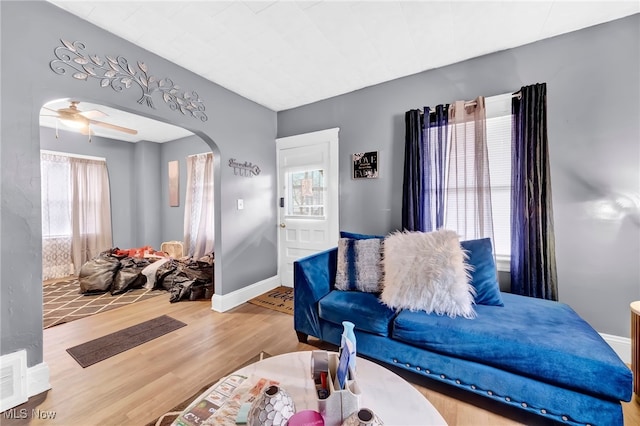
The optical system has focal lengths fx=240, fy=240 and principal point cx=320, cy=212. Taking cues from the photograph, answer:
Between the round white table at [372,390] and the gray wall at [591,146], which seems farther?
the gray wall at [591,146]

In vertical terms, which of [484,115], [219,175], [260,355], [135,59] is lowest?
[260,355]

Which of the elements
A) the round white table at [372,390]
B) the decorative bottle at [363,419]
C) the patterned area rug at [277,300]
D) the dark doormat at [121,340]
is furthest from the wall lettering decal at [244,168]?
the decorative bottle at [363,419]

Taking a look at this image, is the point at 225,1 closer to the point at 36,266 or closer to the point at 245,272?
the point at 36,266

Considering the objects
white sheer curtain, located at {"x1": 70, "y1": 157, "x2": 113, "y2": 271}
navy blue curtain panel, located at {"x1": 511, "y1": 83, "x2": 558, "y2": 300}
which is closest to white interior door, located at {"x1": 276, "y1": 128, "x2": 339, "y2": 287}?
navy blue curtain panel, located at {"x1": 511, "y1": 83, "x2": 558, "y2": 300}

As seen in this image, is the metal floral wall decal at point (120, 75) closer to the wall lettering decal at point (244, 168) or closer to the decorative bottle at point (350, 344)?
the wall lettering decal at point (244, 168)

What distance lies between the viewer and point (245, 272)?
3.11 meters

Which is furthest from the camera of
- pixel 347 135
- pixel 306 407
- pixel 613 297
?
pixel 347 135

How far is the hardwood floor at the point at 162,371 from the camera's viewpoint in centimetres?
137

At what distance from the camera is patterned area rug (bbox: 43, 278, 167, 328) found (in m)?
2.58

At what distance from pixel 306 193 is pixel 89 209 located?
421cm

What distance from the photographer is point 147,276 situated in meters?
3.53

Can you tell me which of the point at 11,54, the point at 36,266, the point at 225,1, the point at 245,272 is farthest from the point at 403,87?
the point at 36,266

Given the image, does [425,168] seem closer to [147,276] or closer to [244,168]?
[244,168]

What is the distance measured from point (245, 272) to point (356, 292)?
5.48 ft
